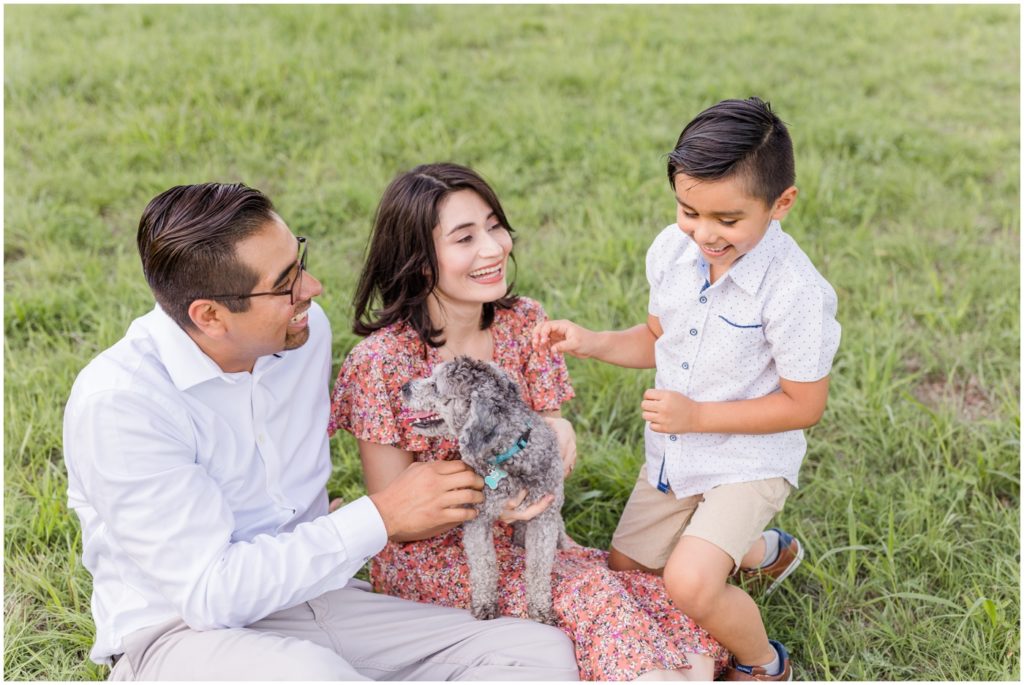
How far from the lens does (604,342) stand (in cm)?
355

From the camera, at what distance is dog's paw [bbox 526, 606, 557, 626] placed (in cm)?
320

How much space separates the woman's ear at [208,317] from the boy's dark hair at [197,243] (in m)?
0.02

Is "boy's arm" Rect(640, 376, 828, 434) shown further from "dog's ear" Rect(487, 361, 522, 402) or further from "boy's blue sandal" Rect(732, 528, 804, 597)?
"boy's blue sandal" Rect(732, 528, 804, 597)

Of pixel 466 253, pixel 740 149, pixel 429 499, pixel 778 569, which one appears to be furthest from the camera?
pixel 778 569

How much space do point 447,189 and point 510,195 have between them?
3086 mm

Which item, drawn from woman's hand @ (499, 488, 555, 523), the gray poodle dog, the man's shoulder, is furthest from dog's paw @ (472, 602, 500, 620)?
the man's shoulder

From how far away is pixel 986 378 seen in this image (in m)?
4.77

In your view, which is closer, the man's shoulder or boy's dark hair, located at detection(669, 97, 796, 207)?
the man's shoulder

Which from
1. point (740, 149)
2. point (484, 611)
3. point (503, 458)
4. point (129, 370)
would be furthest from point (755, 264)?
point (129, 370)

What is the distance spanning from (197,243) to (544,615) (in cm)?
169

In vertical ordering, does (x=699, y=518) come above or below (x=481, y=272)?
below

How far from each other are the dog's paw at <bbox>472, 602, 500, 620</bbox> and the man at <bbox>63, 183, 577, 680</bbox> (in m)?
0.05

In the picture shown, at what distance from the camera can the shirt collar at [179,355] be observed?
9.49 feet

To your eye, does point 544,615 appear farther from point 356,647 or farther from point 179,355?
point 179,355
